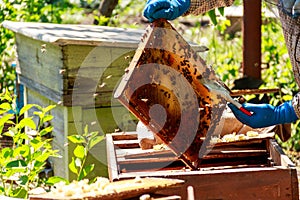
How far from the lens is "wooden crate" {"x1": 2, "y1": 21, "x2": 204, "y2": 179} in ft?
13.0

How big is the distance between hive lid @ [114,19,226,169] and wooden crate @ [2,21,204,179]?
3.29 feet

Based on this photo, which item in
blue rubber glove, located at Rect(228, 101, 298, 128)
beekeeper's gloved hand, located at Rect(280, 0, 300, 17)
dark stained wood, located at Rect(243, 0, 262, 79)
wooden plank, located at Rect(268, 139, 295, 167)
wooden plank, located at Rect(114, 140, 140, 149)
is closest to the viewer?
wooden plank, located at Rect(268, 139, 295, 167)

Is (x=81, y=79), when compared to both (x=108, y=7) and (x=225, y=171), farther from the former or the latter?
(x=108, y=7)

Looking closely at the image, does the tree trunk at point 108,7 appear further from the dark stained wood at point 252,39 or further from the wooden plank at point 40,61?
the wooden plank at point 40,61

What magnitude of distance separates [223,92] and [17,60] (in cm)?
240

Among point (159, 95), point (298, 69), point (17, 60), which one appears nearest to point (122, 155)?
point (159, 95)

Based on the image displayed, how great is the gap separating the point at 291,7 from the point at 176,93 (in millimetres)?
627

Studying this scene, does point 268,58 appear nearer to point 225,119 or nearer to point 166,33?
point 225,119

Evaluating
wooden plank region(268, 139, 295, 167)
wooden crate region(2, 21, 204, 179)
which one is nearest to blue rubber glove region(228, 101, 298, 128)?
wooden plank region(268, 139, 295, 167)

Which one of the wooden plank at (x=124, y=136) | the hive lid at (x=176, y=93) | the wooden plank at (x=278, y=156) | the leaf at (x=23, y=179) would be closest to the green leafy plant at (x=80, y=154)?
the wooden plank at (x=124, y=136)

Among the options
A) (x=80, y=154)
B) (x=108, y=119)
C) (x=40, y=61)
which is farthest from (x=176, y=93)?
(x=40, y=61)

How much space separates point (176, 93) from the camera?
291 centimetres

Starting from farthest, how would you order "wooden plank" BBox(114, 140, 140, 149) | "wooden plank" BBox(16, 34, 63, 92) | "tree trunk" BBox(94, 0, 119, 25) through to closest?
"tree trunk" BBox(94, 0, 119, 25)
"wooden plank" BBox(16, 34, 63, 92)
"wooden plank" BBox(114, 140, 140, 149)

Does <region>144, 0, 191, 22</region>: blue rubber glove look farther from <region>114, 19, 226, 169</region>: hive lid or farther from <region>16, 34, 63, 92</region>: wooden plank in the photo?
<region>16, 34, 63, 92</region>: wooden plank
